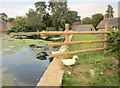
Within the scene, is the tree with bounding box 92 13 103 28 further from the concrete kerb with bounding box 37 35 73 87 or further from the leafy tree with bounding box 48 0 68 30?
the concrete kerb with bounding box 37 35 73 87

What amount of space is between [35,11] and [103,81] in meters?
52.9

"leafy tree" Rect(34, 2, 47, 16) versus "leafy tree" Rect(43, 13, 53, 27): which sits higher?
"leafy tree" Rect(34, 2, 47, 16)

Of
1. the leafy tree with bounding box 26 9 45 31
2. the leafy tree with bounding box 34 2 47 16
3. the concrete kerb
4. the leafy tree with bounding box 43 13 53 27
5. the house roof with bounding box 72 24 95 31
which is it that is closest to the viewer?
the concrete kerb

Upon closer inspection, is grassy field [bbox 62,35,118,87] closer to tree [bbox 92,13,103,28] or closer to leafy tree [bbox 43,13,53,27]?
leafy tree [bbox 43,13,53,27]

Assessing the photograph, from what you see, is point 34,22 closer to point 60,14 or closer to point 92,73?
point 60,14

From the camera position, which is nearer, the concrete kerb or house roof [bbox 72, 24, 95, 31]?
the concrete kerb

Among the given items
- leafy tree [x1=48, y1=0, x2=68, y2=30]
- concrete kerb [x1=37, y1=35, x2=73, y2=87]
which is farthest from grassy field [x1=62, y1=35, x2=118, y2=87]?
leafy tree [x1=48, y1=0, x2=68, y2=30]

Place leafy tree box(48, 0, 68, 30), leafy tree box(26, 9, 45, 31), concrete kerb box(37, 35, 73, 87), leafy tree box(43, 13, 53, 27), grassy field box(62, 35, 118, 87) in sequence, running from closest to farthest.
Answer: concrete kerb box(37, 35, 73, 87) → grassy field box(62, 35, 118, 87) → leafy tree box(26, 9, 45, 31) → leafy tree box(48, 0, 68, 30) → leafy tree box(43, 13, 53, 27)

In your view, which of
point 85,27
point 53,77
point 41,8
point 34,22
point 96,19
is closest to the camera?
point 53,77

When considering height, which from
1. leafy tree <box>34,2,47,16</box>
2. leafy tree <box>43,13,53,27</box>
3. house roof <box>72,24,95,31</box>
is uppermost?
leafy tree <box>34,2,47,16</box>

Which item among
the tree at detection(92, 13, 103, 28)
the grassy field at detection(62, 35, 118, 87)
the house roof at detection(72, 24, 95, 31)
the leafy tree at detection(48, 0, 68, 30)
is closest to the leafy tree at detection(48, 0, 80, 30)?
the leafy tree at detection(48, 0, 68, 30)

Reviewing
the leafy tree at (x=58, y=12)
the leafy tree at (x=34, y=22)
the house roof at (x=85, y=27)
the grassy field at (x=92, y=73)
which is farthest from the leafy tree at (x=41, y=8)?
the grassy field at (x=92, y=73)

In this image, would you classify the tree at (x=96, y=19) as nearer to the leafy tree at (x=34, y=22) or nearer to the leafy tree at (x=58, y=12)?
the leafy tree at (x=58, y=12)

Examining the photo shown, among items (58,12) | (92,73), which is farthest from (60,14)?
(92,73)
